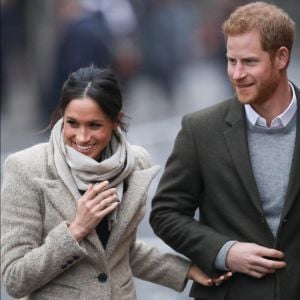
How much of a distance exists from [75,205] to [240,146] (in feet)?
2.30

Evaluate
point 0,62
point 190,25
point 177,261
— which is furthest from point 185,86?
point 177,261

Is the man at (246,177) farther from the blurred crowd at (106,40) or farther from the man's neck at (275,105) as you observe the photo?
the blurred crowd at (106,40)

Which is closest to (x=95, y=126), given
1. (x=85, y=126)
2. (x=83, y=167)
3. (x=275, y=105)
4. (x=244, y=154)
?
(x=85, y=126)

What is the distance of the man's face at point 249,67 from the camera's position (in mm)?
5305

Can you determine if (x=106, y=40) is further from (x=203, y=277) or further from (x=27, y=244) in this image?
(x=27, y=244)

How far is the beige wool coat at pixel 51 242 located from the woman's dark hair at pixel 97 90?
253 millimetres

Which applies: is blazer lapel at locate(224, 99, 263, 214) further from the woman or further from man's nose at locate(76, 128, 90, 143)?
man's nose at locate(76, 128, 90, 143)

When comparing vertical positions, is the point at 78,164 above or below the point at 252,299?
above

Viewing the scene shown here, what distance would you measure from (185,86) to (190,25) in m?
1.03

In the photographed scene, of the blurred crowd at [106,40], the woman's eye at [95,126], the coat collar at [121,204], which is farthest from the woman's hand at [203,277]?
the blurred crowd at [106,40]

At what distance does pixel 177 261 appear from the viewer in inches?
229

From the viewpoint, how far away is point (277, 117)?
5430 millimetres

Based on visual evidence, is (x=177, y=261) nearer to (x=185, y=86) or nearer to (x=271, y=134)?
(x=271, y=134)

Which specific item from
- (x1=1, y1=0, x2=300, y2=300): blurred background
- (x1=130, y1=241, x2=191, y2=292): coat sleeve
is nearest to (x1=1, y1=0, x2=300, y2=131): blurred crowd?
(x1=1, y1=0, x2=300, y2=300): blurred background
